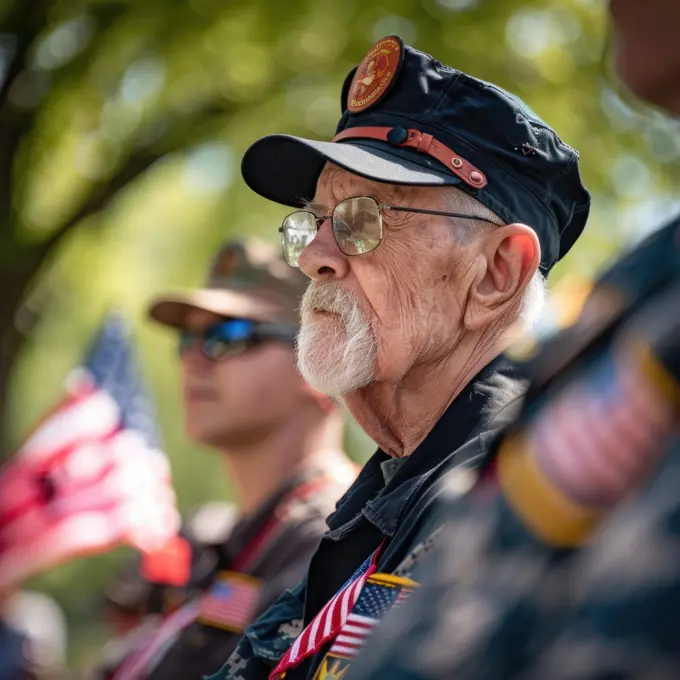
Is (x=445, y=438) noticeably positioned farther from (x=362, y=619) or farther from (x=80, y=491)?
(x=80, y=491)

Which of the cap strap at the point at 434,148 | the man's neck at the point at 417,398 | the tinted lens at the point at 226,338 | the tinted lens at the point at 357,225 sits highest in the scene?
the cap strap at the point at 434,148

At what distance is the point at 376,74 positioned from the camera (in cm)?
264

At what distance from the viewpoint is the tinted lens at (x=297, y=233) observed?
2779 mm

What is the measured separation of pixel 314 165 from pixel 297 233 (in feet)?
0.59

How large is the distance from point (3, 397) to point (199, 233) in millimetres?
2769

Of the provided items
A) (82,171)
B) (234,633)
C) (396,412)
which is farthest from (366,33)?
(396,412)

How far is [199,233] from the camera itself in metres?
10.4

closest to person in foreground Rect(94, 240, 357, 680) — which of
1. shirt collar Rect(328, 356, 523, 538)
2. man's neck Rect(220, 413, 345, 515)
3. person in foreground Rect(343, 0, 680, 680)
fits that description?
man's neck Rect(220, 413, 345, 515)

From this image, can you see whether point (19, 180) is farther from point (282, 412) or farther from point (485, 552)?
point (485, 552)

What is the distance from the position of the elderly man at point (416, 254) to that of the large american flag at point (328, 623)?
0.84 feet

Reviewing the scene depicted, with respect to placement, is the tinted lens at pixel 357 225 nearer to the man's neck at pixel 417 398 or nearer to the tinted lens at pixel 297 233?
the tinted lens at pixel 297 233

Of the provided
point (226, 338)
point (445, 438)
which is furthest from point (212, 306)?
point (445, 438)

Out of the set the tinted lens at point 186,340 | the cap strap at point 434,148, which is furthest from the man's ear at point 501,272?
the tinted lens at point 186,340

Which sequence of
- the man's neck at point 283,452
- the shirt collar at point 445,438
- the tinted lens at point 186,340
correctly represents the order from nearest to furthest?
the shirt collar at point 445,438, the man's neck at point 283,452, the tinted lens at point 186,340
